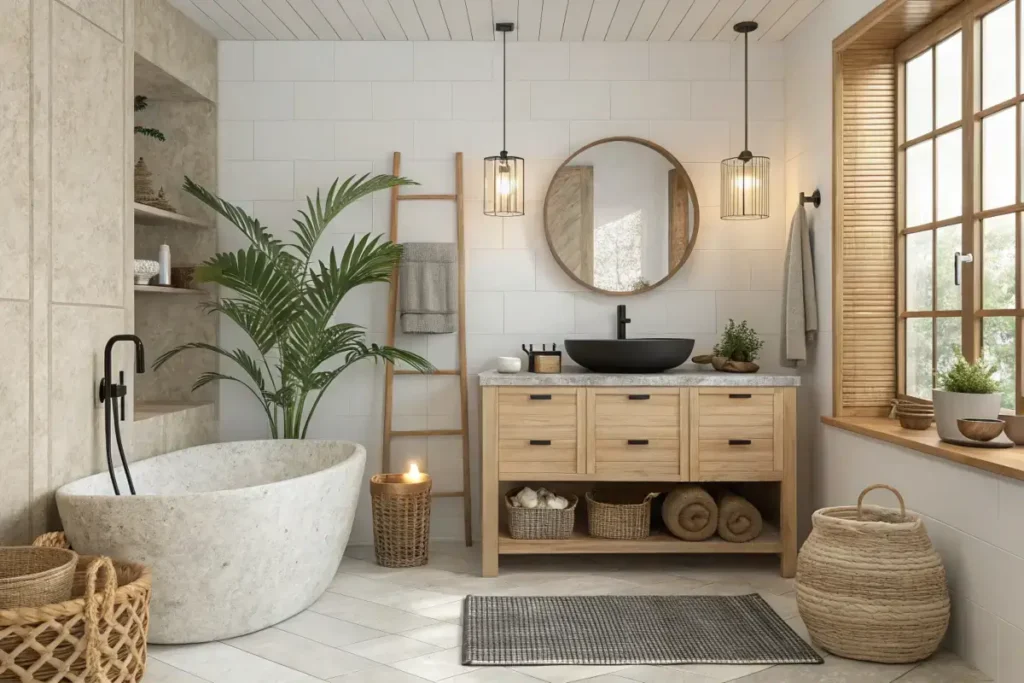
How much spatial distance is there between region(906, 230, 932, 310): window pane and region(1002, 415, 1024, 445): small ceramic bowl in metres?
0.80

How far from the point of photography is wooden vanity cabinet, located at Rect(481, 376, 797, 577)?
3955 millimetres

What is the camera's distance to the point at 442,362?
4.59 metres

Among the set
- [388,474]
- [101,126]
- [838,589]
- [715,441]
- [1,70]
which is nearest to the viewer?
[1,70]


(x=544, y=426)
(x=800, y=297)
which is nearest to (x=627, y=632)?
(x=544, y=426)

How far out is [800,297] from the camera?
13.5 feet

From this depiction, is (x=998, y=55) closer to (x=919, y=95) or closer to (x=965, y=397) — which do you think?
(x=919, y=95)

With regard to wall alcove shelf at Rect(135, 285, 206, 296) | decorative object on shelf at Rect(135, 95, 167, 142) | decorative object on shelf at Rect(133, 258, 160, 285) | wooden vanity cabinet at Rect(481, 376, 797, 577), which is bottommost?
wooden vanity cabinet at Rect(481, 376, 797, 577)

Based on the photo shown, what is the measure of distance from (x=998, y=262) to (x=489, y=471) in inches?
86.4

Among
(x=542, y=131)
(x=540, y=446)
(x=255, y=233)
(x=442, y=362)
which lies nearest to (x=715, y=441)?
(x=540, y=446)

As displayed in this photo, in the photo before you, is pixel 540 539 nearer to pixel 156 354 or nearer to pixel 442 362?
pixel 442 362

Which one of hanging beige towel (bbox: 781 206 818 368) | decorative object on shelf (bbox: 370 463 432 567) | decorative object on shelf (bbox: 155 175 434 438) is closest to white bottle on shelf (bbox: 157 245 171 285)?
decorative object on shelf (bbox: 155 175 434 438)

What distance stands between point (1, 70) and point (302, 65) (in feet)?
6.42

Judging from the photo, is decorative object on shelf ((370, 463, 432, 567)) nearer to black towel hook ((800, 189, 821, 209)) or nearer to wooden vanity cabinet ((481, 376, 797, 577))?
wooden vanity cabinet ((481, 376, 797, 577))

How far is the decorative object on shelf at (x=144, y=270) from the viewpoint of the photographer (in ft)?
12.9
